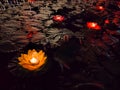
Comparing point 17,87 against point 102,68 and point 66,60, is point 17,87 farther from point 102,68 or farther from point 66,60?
point 102,68

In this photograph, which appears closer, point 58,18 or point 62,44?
point 62,44

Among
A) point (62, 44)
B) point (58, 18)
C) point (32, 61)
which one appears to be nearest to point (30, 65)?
point (32, 61)

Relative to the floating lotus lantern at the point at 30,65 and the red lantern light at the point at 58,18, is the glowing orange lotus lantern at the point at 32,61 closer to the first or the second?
the floating lotus lantern at the point at 30,65

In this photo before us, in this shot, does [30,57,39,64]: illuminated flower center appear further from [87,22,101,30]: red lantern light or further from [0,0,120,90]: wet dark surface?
[87,22,101,30]: red lantern light

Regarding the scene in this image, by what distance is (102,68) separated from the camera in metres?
2.23

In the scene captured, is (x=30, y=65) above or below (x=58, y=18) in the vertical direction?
below

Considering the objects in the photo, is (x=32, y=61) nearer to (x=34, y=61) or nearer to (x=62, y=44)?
(x=34, y=61)

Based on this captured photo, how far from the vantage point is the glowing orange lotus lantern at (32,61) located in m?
2.07

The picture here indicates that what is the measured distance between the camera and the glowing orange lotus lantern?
6.79 feet

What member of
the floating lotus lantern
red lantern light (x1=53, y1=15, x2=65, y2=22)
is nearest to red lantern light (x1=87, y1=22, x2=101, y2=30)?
red lantern light (x1=53, y1=15, x2=65, y2=22)

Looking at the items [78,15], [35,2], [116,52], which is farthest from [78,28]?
[35,2]

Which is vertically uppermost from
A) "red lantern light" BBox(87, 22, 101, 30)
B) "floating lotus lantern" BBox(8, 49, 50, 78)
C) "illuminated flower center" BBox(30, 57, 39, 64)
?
"red lantern light" BBox(87, 22, 101, 30)

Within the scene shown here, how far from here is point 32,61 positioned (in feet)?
6.83

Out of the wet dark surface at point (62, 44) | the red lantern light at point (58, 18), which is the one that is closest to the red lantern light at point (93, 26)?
the wet dark surface at point (62, 44)
